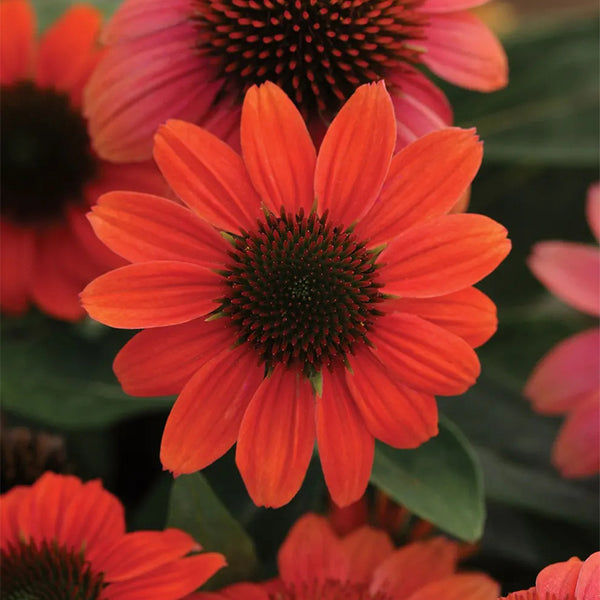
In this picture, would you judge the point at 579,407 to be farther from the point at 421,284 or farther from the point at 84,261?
the point at 84,261

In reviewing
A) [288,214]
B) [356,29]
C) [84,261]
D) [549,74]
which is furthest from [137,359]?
[549,74]

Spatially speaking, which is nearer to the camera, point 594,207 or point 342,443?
point 342,443

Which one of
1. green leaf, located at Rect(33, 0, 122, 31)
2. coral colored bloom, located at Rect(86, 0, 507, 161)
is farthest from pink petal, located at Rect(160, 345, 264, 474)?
green leaf, located at Rect(33, 0, 122, 31)

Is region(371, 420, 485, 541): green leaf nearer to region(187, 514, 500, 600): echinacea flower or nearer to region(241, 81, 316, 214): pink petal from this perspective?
region(187, 514, 500, 600): echinacea flower

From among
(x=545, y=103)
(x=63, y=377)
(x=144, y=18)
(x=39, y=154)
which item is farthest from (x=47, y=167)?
(x=545, y=103)

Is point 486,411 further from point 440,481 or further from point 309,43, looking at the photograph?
point 309,43
